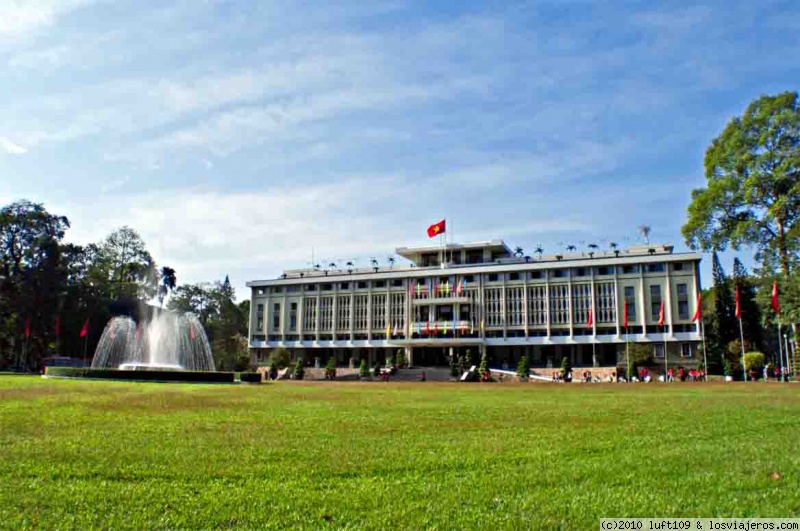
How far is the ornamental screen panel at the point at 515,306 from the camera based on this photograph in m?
76.2

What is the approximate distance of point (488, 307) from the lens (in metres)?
77.8

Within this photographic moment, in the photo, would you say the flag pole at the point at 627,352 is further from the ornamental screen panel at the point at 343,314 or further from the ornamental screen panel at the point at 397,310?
the ornamental screen panel at the point at 343,314

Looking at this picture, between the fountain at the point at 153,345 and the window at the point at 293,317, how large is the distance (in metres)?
24.6

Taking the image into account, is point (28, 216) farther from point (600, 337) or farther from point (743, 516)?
point (743, 516)

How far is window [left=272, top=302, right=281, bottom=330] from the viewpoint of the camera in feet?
287

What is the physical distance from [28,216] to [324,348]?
39.0 metres

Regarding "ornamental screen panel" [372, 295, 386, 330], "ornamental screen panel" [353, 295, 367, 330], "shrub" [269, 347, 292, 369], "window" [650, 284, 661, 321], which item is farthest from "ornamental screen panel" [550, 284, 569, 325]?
"shrub" [269, 347, 292, 369]

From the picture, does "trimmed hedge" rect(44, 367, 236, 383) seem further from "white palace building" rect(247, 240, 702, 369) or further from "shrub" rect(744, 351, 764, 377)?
"white palace building" rect(247, 240, 702, 369)

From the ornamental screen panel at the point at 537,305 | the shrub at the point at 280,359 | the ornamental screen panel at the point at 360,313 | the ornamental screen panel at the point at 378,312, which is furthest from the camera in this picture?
the ornamental screen panel at the point at 360,313

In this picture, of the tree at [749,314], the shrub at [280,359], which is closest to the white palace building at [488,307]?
the tree at [749,314]

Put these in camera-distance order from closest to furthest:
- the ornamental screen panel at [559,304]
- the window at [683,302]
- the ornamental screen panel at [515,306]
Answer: the window at [683,302], the ornamental screen panel at [559,304], the ornamental screen panel at [515,306]

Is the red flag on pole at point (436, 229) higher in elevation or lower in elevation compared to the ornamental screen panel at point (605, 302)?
higher

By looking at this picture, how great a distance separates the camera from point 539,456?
8531mm

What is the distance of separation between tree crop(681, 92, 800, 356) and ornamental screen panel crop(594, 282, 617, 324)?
3179cm
